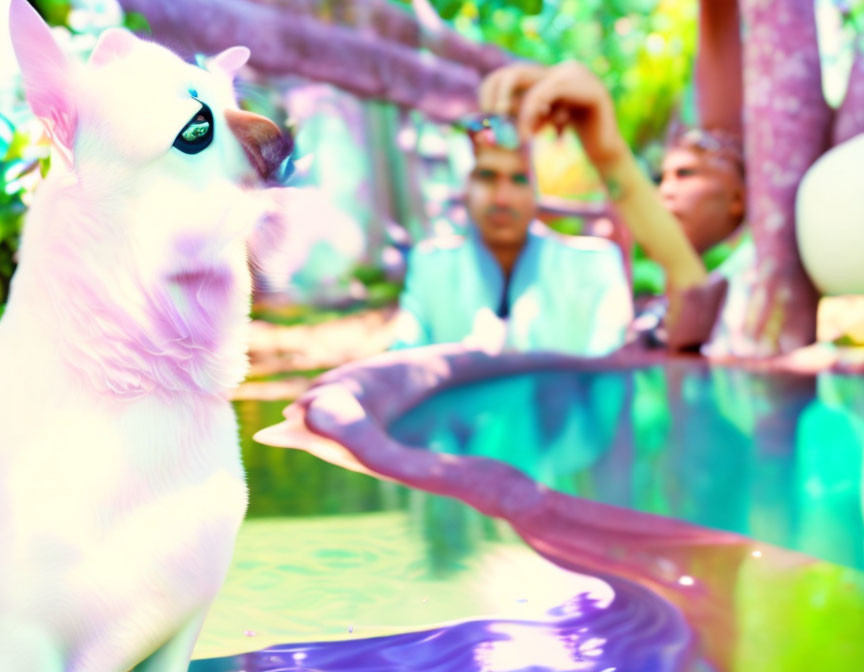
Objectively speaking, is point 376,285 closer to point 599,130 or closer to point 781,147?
point 599,130

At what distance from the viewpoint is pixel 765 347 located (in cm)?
140

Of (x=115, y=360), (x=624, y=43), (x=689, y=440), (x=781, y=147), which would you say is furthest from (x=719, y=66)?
(x=115, y=360)

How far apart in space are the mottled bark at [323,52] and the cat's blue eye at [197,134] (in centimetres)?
111

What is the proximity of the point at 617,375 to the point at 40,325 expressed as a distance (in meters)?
1.07

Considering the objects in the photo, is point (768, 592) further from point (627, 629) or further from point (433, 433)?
point (433, 433)

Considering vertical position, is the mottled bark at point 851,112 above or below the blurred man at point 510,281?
above

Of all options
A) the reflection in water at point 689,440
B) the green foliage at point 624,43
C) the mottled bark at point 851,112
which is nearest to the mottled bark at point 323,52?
the green foliage at point 624,43

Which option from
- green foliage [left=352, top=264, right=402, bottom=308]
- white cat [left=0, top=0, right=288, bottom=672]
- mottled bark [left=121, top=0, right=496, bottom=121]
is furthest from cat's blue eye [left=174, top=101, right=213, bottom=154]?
green foliage [left=352, top=264, right=402, bottom=308]

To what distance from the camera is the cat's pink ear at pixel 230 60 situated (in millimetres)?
367

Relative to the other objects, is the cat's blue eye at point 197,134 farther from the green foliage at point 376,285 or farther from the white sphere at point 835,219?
the green foliage at point 376,285

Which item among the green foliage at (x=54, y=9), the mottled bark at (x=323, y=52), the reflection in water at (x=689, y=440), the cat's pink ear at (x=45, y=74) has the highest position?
the mottled bark at (x=323, y=52)

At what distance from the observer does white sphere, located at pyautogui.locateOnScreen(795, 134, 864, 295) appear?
4.19 ft

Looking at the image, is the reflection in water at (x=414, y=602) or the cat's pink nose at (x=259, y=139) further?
the reflection in water at (x=414, y=602)

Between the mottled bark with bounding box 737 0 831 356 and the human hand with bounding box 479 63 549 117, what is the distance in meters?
0.38
